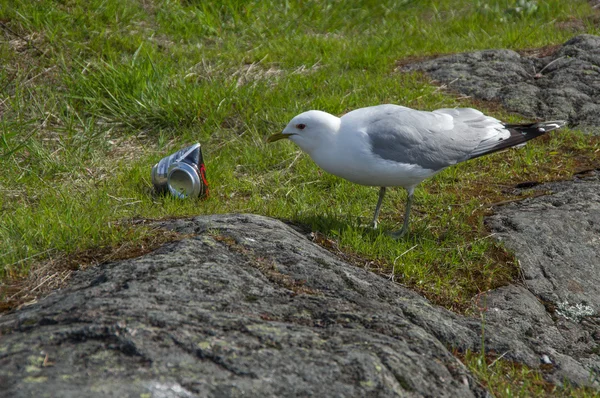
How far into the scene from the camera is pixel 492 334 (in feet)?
10.5

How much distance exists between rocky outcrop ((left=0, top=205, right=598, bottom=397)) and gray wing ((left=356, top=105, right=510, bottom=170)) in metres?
0.96

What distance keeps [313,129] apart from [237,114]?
2.03 m

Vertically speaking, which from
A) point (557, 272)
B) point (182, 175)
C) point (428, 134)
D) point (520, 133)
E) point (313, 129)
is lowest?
point (557, 272)

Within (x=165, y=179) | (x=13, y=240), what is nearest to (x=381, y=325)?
(x=13, y=240)

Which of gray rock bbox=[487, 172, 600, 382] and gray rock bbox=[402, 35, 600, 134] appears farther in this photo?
gray rock bbox=[402, 35, 600, 134]

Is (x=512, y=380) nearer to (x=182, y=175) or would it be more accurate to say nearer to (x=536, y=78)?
(x=182, y=175)

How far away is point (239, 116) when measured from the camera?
5996 millimetres

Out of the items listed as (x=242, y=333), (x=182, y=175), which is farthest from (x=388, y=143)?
(x=242, y=333)

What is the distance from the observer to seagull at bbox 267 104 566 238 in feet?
13.1

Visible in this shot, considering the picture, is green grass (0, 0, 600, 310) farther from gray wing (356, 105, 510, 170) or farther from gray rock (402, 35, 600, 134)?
gray wing (356, 105, 510, 170)

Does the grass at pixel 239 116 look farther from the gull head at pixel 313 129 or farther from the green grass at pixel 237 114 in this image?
the gull head at pixel 313 129

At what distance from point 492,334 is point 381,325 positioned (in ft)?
2.55

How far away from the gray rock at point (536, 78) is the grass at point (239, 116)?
0.80 ft

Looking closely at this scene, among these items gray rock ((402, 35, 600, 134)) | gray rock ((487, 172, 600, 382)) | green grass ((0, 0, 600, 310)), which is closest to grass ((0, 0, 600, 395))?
green grass ((0, 0, 600, 310))
